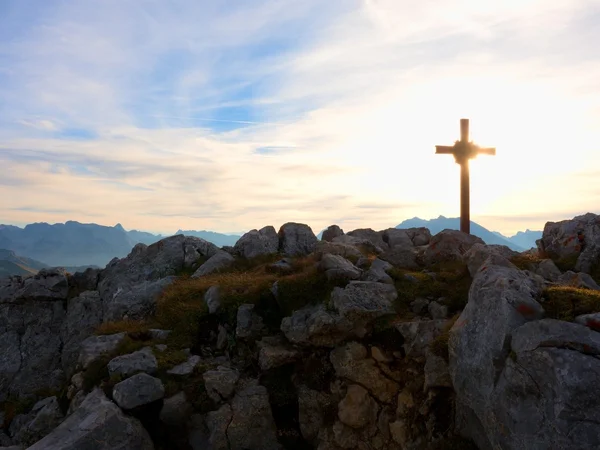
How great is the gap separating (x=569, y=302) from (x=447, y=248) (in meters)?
14.5

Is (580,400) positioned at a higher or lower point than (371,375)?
higher

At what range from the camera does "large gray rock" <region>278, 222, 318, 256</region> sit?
111 ft

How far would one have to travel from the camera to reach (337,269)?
72.3 feet

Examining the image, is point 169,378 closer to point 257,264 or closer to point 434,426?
point 434,426

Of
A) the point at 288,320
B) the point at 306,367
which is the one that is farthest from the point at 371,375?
the point at 288,320

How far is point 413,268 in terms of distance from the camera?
2670 cm

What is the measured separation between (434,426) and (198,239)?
2480 centimetres

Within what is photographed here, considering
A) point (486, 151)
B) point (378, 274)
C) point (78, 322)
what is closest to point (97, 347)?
point (78, 322)

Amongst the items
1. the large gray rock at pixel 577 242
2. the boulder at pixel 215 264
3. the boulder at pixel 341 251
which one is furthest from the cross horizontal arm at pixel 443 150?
the boulder at pixel 215 264

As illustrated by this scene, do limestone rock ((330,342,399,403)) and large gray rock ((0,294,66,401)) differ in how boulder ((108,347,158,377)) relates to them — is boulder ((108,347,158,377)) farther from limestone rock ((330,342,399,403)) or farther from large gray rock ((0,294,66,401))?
large gray rock ((0,294,66,401))

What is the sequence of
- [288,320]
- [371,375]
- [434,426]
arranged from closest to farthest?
[434,426], [371,375], [288,320]

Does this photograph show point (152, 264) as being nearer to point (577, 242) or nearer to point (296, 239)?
point (296, 239)

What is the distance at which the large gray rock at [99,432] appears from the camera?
1567 centimetres

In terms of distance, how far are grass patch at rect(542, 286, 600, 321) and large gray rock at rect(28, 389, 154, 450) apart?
578 inches
